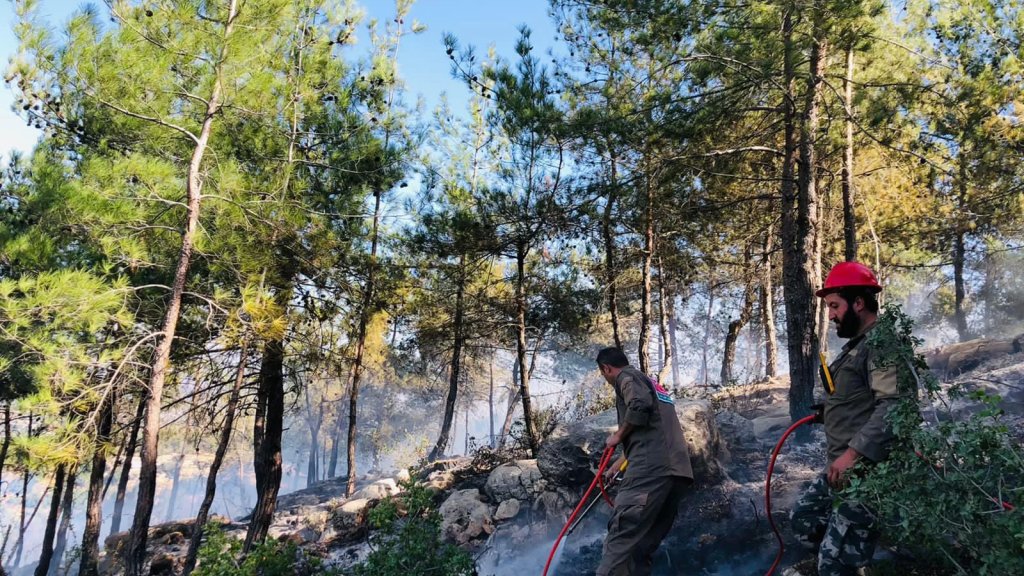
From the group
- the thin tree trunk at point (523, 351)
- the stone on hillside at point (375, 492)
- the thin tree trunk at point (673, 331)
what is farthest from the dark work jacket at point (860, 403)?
the thin tree trunk at point (673, 331)

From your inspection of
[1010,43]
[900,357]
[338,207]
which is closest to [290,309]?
[338,207]

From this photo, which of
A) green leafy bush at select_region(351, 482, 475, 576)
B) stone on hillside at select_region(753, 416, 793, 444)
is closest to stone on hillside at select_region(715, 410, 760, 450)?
stone on hillside at select_region(753, 416, 793, 444)

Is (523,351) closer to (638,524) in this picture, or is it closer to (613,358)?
(613,358)

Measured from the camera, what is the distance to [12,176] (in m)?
9.45

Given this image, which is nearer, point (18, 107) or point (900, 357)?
point (900, 357)

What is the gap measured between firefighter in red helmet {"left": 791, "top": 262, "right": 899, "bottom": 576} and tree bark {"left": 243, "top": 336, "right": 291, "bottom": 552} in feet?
27.8

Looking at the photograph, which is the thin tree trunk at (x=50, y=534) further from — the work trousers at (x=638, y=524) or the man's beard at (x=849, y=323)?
the man's beard at (x=849, y=323)

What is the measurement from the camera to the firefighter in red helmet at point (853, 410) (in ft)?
9.54

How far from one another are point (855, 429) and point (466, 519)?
6.26m

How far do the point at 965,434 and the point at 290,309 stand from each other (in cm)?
996

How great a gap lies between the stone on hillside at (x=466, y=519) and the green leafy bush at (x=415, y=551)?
3089 millimetres

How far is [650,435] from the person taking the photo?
3998mm

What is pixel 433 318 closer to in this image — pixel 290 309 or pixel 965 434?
pixel 290 309

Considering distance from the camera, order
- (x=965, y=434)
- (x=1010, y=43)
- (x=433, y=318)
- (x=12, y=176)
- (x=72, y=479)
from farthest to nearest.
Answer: (x=433, y=318)
(x=72, y=479)
(x=12, y=176)
(x=1010, y=43)
(x=965, y=434)
